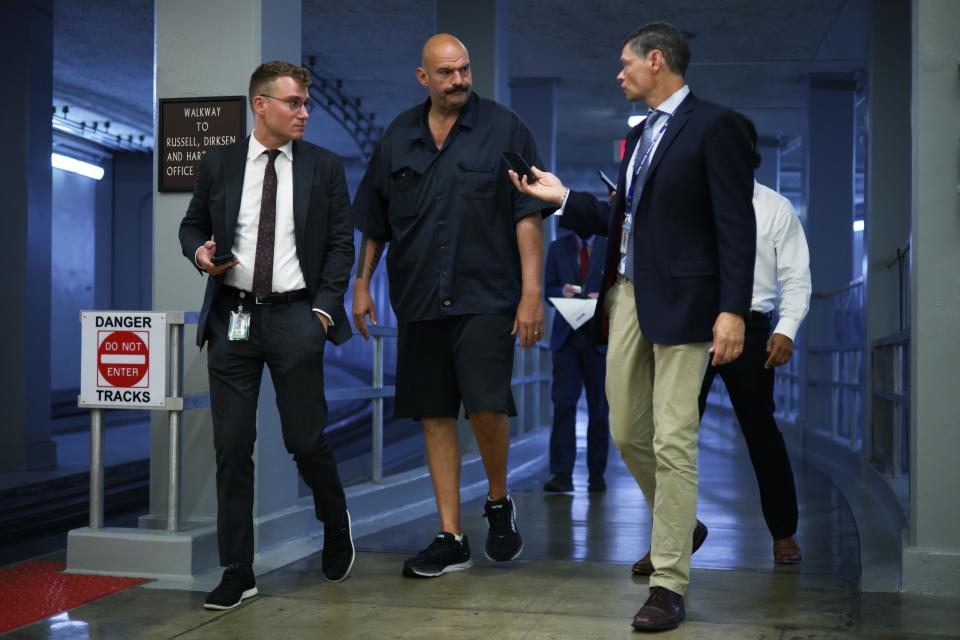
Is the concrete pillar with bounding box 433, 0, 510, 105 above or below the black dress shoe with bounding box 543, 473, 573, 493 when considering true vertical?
above

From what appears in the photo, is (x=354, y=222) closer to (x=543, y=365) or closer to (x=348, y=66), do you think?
(x=543, y=365)

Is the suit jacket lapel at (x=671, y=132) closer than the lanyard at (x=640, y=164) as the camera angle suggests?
Yes

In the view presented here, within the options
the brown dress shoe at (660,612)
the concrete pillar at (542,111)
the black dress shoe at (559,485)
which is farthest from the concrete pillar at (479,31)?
the brown dress shoe at (660,612)

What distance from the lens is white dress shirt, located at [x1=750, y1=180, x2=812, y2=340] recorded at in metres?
4.57

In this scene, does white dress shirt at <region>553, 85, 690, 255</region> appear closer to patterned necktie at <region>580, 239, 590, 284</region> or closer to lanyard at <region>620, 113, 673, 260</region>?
lanyard at <region>620, 113, 673, 260</region>

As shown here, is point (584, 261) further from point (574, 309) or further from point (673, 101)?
point (673, 101)

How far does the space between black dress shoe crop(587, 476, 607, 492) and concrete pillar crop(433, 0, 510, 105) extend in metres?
2.70

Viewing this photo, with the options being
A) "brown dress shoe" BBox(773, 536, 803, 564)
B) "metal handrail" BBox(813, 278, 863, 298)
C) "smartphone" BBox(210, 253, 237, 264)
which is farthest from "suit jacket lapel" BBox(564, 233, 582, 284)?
"smartphone" BBox(210, 253, 237, 264)

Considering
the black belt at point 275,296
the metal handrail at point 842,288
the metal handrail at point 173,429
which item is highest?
the metal handrail at point 842,288

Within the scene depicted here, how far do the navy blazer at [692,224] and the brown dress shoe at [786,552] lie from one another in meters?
1.44

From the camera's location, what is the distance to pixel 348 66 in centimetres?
1477

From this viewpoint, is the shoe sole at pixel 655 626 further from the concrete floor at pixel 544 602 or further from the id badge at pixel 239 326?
the id badge at pixel 239 326

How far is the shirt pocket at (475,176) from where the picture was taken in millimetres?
4320

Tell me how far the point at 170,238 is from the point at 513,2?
7.17 m
